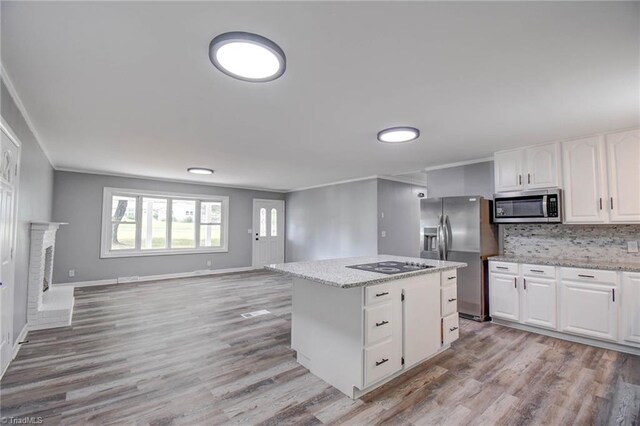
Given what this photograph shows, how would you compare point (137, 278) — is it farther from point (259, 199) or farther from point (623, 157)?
point (623, 157)

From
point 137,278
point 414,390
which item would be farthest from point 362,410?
point 137,278

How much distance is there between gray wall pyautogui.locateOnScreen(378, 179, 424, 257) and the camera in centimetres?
630

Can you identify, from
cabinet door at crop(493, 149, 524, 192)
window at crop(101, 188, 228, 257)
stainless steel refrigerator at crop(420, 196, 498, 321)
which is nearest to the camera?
cabinet door at crop(493, 149, 524, 192)

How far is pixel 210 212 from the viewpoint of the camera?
24.5ft

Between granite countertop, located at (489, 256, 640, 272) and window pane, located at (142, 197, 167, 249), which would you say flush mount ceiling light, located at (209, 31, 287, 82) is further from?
window pane, located at (142, 197, 167, 249)

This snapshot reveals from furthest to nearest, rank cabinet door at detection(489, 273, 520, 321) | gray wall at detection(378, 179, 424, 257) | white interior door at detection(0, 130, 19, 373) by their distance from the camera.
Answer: gray wall at detection(378, 179, 424, 257) → cabinet door at detection(489, 273, 520, 321) → white interior door at detection(0, 130, 19, 373)

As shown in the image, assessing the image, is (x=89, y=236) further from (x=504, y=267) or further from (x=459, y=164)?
(x=504, y=267)

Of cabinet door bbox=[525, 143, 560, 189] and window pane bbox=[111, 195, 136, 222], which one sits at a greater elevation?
cabinet door bbox=[525, 143, 560, 189]

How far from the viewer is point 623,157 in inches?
121

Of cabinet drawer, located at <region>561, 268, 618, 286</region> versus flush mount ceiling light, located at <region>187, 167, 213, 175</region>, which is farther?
flush mount ceiling light, located at <region>187, 167, 213, 175</region>

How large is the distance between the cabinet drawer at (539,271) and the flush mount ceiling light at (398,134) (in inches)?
82.6

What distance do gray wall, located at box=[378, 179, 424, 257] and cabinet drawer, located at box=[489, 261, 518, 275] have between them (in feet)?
Answer: 8.46

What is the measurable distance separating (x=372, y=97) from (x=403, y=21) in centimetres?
89

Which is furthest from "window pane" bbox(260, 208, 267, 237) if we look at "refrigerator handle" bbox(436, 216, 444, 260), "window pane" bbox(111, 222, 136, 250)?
"refrigerator handle" bbox(436, 216, 444, 260)
